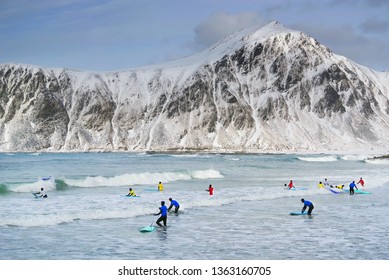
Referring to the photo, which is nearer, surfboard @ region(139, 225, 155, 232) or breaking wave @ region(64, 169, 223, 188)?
surfboard @ region(139, 225, 155, 232)

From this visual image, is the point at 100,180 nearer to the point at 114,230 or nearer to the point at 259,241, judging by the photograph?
the point at 114,230

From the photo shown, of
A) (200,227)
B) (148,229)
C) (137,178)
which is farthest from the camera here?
(137,178)

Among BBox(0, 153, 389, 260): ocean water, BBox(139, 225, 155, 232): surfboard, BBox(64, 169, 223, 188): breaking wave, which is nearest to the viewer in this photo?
BBox(0, 153, 389, 260): ocean water

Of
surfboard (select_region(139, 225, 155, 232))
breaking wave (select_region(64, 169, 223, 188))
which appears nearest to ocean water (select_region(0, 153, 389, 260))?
surfboard (select_region(139, 225, 155, 232))

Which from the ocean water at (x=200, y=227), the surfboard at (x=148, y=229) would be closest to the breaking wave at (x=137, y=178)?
the ocean water at (x=200, y=227)

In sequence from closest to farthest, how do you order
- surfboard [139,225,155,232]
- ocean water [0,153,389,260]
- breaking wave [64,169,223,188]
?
ocean water [0,153,389,260] < surfboard [139,225,155,232] < breaking wave [64,169,223,188]

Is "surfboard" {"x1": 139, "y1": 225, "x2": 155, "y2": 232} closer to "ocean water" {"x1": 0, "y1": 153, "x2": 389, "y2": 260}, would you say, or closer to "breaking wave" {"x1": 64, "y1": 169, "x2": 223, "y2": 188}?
"ocean water" {"x1": 0, "y1": 153, "x2": 389, "y2": 260}

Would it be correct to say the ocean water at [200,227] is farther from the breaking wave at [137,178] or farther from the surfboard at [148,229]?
the breaking wave at [137,178]

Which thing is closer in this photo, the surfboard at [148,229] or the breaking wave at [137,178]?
the surfboard at [148,229]

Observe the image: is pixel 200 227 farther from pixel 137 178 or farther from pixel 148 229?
pixel 137 178

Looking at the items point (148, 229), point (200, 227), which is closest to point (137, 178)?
point (200, 227)
